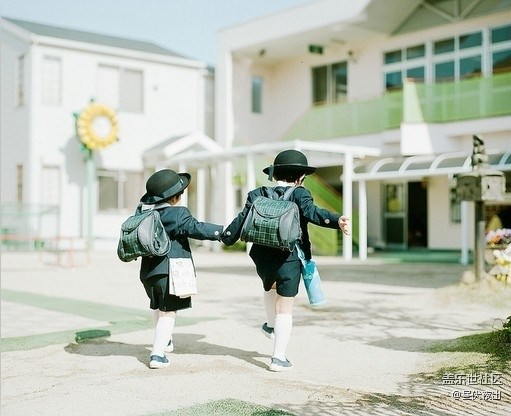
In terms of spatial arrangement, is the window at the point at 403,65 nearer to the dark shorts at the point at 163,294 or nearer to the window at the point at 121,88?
the window at the point at 121,88

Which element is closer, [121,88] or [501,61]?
[501,61]

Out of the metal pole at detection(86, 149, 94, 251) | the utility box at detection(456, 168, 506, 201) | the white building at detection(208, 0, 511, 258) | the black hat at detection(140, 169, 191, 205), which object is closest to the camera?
the black hat at detection(140, 169, 191, 205)

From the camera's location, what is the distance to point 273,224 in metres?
5.16

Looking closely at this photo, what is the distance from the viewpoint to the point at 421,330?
24.3 ft

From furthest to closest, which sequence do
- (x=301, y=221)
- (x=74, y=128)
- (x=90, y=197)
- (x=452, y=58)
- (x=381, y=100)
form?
(x=74, y=128) → (x=90, y=197) → (x=452, y=58) → (x=381, y=100) → (x=301, y=221)

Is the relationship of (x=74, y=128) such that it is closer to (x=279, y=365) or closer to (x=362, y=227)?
(x=362, y=227)

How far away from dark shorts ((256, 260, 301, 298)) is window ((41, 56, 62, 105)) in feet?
63.8

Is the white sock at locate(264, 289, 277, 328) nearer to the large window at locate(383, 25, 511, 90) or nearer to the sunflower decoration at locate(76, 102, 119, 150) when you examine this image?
the large window at locate(383, 25, 511, 90)

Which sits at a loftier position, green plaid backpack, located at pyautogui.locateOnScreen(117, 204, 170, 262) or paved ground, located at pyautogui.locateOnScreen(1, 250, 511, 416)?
green plaid backpack, located at pyautogui.locateOnScreen(117, 204, 170, 262)

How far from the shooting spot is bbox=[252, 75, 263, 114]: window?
26.7m

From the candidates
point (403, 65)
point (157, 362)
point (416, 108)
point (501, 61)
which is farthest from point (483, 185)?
point (403, 65)

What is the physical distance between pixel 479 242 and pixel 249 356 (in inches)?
231

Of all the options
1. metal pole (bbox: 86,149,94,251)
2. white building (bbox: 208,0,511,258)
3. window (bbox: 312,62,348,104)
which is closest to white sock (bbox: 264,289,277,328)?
white building (bbox: 208,0,511,258)

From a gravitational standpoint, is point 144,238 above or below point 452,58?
below
